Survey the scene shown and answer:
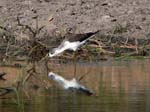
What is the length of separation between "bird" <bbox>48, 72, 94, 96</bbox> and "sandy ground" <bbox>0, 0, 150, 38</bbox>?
5160 mm

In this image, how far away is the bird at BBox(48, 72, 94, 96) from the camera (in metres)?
10.8

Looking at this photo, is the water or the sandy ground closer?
the water

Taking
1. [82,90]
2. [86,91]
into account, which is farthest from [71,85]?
[86,91]

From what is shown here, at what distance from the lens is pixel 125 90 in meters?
10.9

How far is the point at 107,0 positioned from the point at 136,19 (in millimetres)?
1154

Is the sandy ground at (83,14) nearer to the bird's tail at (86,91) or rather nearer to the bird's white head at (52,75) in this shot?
the bird's white head at (52,75)

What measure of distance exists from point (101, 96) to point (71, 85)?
1018 millimetres

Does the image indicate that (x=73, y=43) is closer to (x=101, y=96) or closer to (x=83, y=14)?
(x=101, y=96)

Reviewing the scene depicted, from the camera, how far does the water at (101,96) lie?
943 cm

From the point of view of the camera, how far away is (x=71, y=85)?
37.2 ft

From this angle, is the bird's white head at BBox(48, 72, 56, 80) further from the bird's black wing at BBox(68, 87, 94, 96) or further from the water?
the bird's black wing at BBox(68, 87, 94, 96)

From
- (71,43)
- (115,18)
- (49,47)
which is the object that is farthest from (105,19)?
(71,43)

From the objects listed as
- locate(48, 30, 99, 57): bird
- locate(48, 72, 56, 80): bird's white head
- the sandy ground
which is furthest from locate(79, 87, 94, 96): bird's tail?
the sandy ground

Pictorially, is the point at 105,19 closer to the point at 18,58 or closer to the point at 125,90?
the point at 18,58
